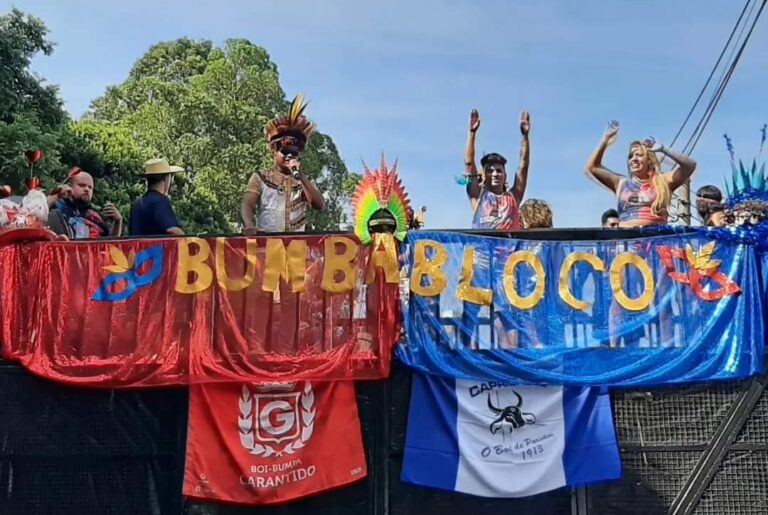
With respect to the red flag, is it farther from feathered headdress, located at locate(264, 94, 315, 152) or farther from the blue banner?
feathered headdress, located at locate(264, 94, 315, 152)

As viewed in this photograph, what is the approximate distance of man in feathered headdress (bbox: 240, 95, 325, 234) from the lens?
638cm

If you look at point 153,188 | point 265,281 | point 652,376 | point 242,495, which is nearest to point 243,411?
point 242,495

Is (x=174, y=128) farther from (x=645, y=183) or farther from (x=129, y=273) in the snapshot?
(x=645, y=183)

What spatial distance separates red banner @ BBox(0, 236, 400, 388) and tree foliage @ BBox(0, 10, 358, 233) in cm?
874

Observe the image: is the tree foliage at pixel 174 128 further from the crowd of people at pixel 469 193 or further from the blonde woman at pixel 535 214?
the blonde woman at pixel 535 214

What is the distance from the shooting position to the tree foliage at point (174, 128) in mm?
15328

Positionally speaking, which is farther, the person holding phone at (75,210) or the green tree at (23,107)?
the green tree at (23,107)

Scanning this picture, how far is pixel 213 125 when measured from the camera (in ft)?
79.7

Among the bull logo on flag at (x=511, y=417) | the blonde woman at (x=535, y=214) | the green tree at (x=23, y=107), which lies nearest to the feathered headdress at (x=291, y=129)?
the blonde woman at (x=535, y=214)

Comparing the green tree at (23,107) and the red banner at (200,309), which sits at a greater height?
the green tree at (23,107)

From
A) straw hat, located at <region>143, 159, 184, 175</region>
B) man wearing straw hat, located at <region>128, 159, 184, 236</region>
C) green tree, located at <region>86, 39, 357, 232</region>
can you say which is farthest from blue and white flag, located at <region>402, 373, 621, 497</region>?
green tree, located at <region>86, 39, 357, 232</region>

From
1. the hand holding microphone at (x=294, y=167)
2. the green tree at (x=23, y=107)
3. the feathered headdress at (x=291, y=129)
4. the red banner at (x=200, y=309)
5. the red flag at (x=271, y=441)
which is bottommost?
the red flag at (x=271, y=441)

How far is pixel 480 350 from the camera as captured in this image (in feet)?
18.2

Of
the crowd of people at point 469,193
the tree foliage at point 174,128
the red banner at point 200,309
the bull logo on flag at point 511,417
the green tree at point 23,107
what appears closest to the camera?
the bull logo on flag at point 511,417
